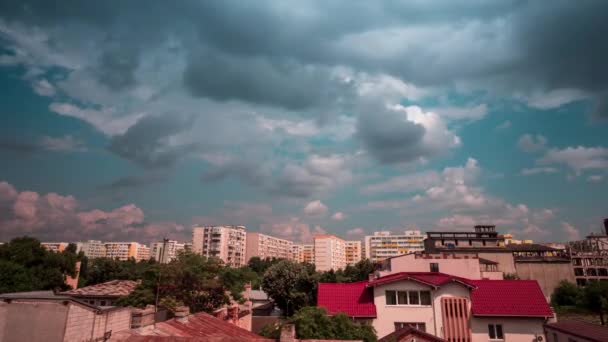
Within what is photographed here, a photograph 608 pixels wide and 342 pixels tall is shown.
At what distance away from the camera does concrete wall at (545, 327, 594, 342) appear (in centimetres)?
2608

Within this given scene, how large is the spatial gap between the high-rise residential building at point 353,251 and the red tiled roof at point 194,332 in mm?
176830

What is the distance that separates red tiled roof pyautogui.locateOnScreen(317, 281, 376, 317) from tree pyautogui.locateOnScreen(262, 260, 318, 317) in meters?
21.9

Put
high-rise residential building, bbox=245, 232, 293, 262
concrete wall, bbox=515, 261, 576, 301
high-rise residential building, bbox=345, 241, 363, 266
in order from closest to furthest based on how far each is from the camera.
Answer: concrete wall, bbox=515, 261, 576, 301, high-rise residential building, bbox=245, 232, 293, 262, high-rise residential building, bbox=345, 241, 363, 266

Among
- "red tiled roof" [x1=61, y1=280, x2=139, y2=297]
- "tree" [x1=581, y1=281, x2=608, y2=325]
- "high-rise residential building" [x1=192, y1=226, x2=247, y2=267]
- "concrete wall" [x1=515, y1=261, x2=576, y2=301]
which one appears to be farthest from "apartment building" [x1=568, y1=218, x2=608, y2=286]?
"high-rise residential building" [x1=192, y1=226, x2=247, y2=267]

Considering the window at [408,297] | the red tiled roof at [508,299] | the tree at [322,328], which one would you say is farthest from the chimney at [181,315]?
the red tiled roof at [508,299]

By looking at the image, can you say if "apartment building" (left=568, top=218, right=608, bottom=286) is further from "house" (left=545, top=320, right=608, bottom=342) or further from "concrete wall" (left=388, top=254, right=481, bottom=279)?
"house" (left=545, top=320, right=608, bottom=342)

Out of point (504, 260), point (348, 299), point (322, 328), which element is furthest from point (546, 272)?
point (322, 328)

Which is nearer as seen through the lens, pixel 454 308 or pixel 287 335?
pixel 287 335

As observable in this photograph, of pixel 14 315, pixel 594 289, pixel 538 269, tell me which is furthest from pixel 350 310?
pixel 538 269

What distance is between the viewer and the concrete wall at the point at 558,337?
2608cm

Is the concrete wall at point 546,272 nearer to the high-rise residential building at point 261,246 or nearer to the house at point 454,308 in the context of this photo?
the house at point 454,308

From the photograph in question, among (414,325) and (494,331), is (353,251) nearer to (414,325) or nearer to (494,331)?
(414,325)

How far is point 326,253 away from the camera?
6826 inches

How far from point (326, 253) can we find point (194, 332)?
15904 cm
